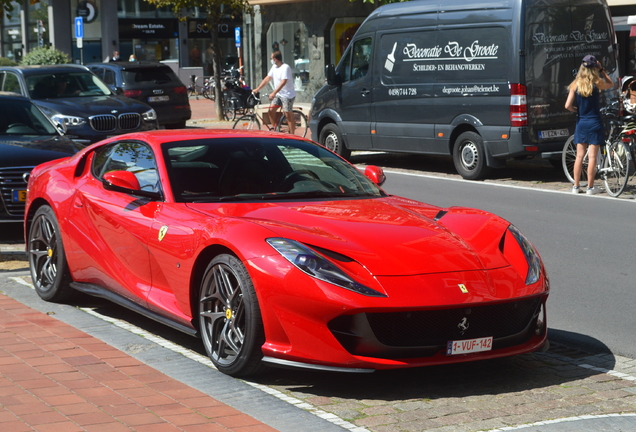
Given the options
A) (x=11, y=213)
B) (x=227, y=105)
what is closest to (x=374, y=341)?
(x=11, y=213)

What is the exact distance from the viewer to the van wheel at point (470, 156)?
602 inches

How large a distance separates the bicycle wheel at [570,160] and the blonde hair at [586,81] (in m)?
1.15

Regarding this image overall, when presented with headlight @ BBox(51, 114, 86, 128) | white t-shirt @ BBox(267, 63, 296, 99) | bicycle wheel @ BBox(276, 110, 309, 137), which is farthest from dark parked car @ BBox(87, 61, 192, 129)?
headlight @ BBox(51, 114, 86, 128)

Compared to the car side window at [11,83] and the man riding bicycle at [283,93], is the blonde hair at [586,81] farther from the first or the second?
the car side window at [11,83]

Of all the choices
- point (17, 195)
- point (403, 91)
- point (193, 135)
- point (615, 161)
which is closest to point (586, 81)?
point (615, 161)

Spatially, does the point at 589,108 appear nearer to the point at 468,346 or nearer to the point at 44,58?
the point at 468,346

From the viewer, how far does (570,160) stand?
14.7 metres

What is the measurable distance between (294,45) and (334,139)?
17.1m

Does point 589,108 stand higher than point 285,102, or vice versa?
point 589,108

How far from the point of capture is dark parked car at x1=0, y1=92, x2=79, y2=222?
31.8ft

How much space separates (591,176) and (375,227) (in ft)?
28.6

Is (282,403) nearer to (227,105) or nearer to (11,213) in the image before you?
(11,213)

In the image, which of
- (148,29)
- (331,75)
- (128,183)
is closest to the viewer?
(128,183)

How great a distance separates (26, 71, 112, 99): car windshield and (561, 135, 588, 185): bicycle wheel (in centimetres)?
920
